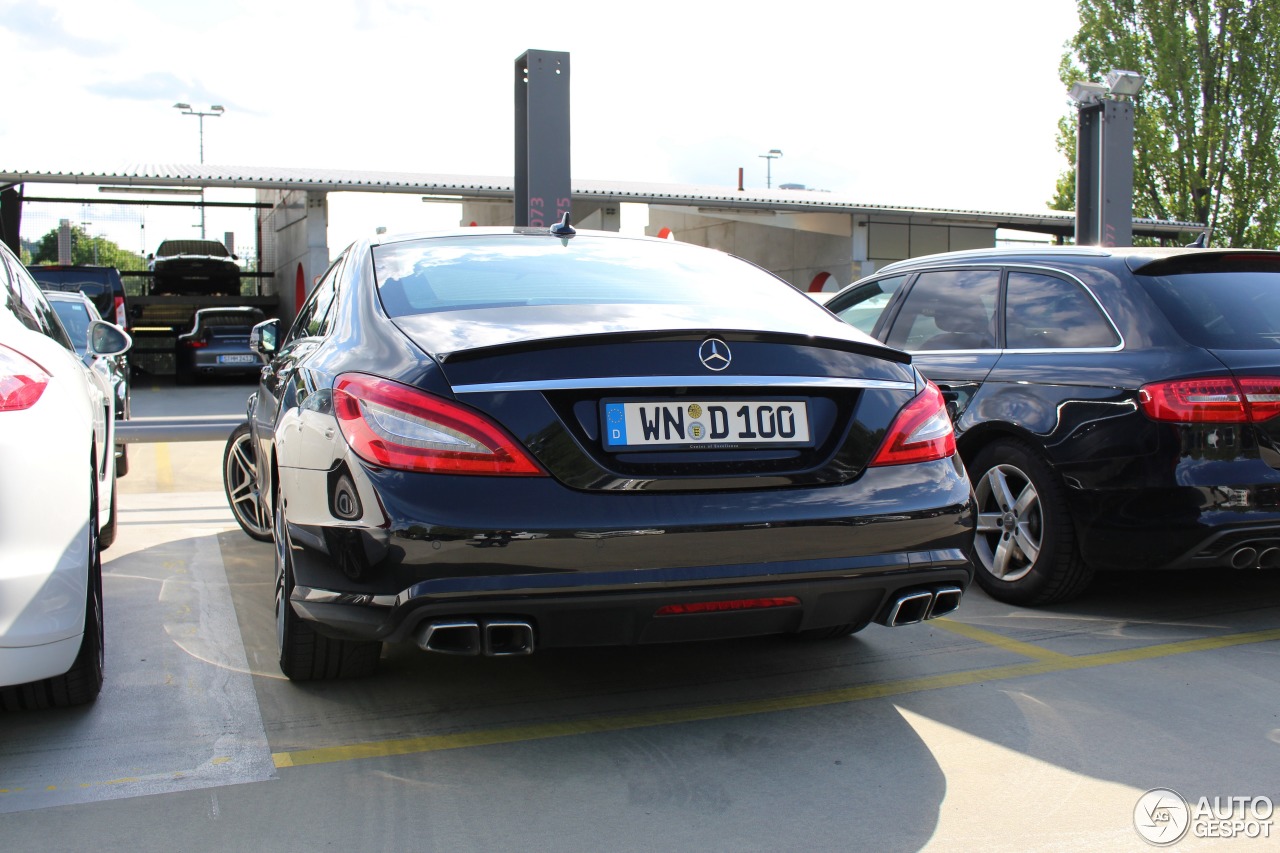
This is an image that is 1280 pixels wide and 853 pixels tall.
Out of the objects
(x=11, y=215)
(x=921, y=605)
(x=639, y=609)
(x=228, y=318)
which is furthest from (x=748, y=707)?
→ (x=11, y=215)

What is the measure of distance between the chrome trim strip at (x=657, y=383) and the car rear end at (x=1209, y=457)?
167cm

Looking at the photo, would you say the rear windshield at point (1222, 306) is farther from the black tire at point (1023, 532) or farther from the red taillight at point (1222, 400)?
the black tire at point (1023, 532)

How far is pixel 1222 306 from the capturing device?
4.36 m

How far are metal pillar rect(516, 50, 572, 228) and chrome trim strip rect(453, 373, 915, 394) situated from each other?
6501 millimetres

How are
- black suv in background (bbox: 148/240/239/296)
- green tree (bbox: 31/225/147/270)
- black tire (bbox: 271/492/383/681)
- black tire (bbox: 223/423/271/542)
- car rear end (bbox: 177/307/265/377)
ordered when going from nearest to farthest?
black tire (bbox: 271/492/383/681) → black tire (bbox: 223/423/271/542) → car rear end (bbox: 177/307/265/377) → black suv in background (bbox: 148/240/239/296) → green tree (bbox: 31/225/147/270)

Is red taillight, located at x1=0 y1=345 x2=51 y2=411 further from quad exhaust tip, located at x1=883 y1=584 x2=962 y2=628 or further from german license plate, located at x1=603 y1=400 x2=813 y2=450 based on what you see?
quad exhaust tip, located at x1=883 y1=584 x2=962 y2=628

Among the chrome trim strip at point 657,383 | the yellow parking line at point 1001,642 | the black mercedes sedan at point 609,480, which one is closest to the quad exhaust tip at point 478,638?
the black mercedes sedan at point 609,480

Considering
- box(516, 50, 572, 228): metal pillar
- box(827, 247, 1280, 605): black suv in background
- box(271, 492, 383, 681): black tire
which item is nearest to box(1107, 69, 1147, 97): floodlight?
box(516, 50, 572, 228): metal pillar

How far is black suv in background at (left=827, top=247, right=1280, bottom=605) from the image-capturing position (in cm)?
411

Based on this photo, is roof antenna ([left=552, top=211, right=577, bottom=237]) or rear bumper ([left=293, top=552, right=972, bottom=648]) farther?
roof antenna ([left=552, top=211, right=577, bottom=237])

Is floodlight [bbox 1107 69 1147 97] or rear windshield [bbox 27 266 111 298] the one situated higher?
floodlight [bbox 1107 69 1147 97]

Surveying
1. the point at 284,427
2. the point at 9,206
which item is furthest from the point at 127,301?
the point at 284,427

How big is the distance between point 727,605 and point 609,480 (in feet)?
1.43

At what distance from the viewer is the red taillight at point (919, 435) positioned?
10.1 ft
